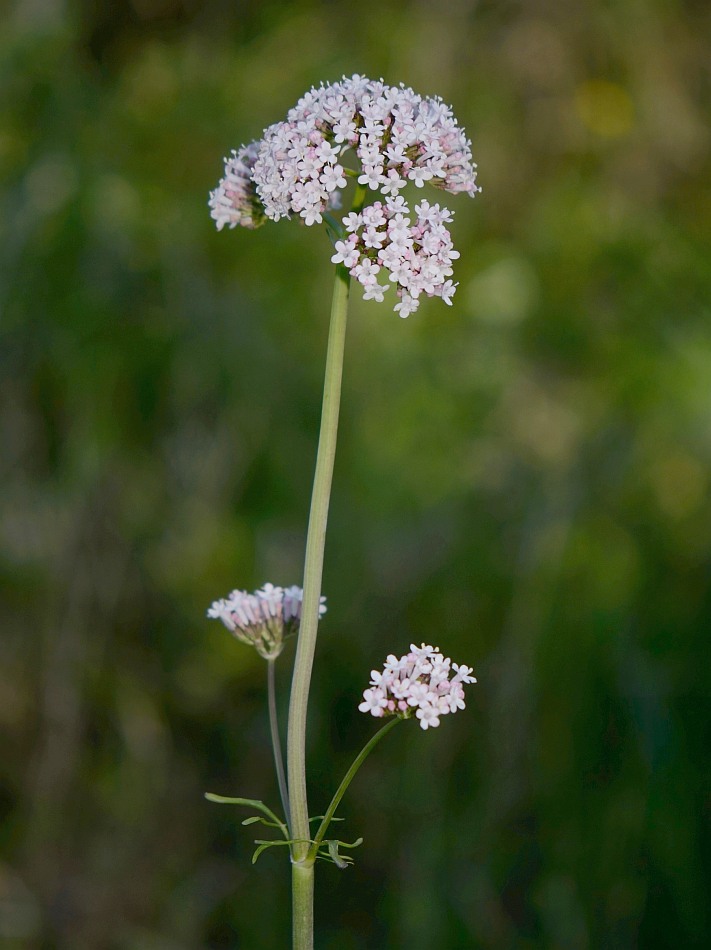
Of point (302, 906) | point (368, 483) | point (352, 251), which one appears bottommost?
point (302, 906)

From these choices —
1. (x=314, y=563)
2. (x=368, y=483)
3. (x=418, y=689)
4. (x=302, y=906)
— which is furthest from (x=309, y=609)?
(x=368, y=483)

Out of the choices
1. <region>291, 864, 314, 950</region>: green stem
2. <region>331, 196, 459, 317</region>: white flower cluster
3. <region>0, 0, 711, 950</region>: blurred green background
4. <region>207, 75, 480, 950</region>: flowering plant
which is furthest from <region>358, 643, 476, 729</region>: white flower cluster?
<region>0, 0, 711, 950</region>: blurred green background

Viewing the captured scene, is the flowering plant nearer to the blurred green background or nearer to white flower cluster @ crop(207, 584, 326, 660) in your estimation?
white flower cluster @ crop(207, 584, 326, 660)

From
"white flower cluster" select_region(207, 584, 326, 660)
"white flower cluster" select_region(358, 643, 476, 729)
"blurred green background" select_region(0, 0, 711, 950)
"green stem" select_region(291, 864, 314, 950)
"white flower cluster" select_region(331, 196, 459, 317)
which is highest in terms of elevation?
"blurred green background" select_region(0, 0, 711, 950)

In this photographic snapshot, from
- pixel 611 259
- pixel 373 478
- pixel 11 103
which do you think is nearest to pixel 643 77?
pixel 611 259

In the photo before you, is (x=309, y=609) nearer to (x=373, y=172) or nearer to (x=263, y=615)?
(x=263, y=615)

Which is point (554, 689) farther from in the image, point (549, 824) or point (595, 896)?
point (595, 896)

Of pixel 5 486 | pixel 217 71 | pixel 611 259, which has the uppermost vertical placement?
pixel 217 71
